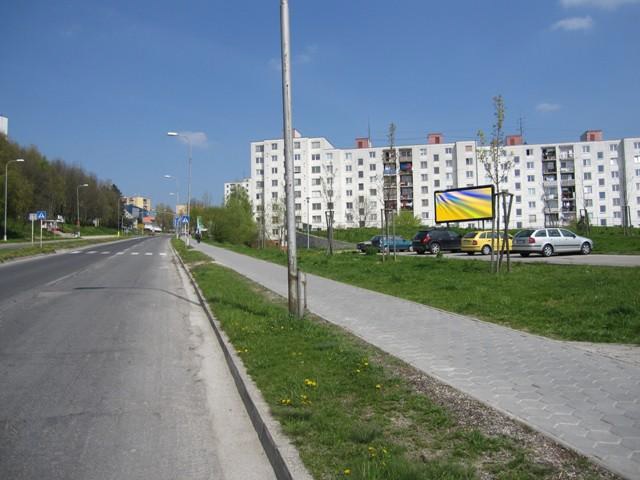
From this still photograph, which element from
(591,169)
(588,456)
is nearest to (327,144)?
(591,169)

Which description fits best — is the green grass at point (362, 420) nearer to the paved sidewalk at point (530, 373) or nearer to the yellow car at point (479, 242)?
the paved sidewalk at point (530, 373)

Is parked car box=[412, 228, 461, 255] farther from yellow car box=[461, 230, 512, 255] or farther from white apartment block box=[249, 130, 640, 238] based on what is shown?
white apartment block box=[249, 130, 640, 238]

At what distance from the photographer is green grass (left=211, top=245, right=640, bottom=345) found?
317 inches

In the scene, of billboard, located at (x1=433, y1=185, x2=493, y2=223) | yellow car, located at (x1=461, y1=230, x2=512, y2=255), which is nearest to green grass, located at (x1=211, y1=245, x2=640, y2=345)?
billboard, located at (x1=433, y1=185, x2=493, y2=223)

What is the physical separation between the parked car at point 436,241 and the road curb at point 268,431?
26.8 metres

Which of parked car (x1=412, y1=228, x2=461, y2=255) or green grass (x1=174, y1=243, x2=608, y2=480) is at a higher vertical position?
parked car (x1=412, y1=228, x2=461, y2=255)

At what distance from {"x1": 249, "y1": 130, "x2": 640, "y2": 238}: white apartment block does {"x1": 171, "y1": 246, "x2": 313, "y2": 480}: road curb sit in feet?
251

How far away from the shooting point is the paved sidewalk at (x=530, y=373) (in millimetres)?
3872

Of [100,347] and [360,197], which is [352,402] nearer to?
[100,347]

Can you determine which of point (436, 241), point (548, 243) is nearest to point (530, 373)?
point (548, 243)

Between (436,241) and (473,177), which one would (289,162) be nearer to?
(436,241)

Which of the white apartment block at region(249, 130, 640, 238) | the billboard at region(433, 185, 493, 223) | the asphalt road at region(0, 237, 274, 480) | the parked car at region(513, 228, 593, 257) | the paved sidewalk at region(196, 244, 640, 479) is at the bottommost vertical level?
the asphalt road at region(0, 237, 274, 480)

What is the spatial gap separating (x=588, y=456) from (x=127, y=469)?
3.11 metres

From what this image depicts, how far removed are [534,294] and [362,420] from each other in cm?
784
